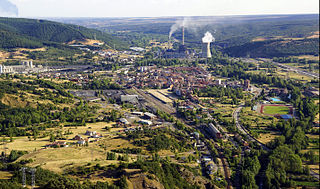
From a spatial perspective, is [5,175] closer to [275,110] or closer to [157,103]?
[157,103]

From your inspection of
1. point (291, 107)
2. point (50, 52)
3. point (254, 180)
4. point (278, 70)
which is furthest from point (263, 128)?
point (50, 52)

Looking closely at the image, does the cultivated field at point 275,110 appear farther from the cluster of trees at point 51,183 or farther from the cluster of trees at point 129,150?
the cluster of trees at point 51,183

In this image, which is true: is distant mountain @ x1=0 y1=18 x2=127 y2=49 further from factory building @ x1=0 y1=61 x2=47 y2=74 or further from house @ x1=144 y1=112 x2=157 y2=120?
house @ x1=144 y1=112 x2=157 y2=120

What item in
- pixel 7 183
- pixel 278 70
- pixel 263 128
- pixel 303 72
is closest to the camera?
pixel 7 183

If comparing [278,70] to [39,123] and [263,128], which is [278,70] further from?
[39,123]

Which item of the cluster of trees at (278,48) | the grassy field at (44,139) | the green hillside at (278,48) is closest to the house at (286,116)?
the grassy field at (44,139)

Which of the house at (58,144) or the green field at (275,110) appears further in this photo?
the green field at (275,110)
